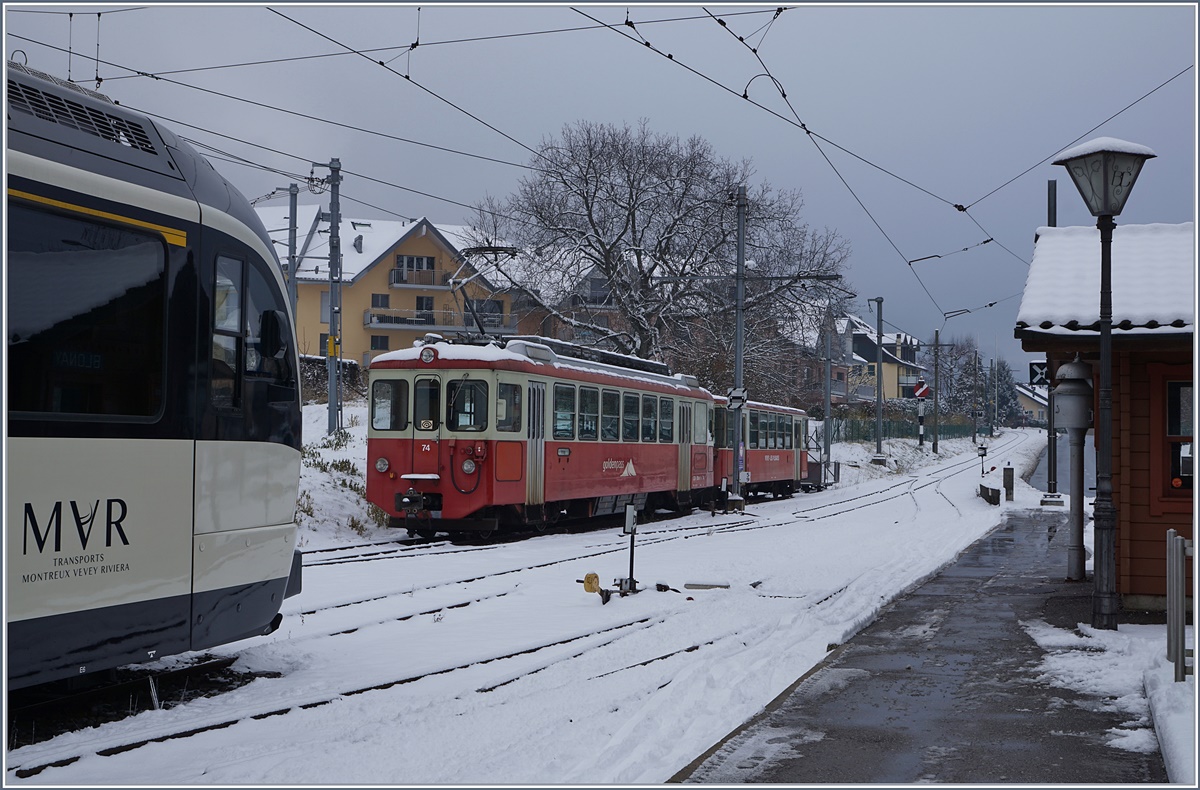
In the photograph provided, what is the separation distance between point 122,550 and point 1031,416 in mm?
172105

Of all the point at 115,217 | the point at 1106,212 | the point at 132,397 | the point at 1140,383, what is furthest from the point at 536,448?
the point at 115,217

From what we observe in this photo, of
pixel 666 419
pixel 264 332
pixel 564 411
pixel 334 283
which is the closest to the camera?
pixel 264 332

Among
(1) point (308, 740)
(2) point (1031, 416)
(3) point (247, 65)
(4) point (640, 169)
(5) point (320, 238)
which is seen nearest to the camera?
(1) point (308, 740)

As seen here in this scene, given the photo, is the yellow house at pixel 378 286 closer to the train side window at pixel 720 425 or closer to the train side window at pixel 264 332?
the train side window at pixel 720 425

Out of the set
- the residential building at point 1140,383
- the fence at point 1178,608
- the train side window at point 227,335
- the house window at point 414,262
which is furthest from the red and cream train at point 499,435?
the house window at point 414,262

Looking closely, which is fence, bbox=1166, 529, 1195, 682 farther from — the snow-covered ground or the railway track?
the railway track

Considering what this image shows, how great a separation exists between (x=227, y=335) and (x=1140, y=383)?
7909 mm

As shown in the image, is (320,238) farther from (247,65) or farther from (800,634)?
(800,634)

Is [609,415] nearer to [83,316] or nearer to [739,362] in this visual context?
[739,362]

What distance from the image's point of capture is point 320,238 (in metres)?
68.2

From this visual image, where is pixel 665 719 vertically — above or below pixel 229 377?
below

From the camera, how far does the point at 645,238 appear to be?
39.2 metres

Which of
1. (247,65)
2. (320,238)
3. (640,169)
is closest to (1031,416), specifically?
(320,238)

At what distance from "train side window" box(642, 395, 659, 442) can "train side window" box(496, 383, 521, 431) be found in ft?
17.7
